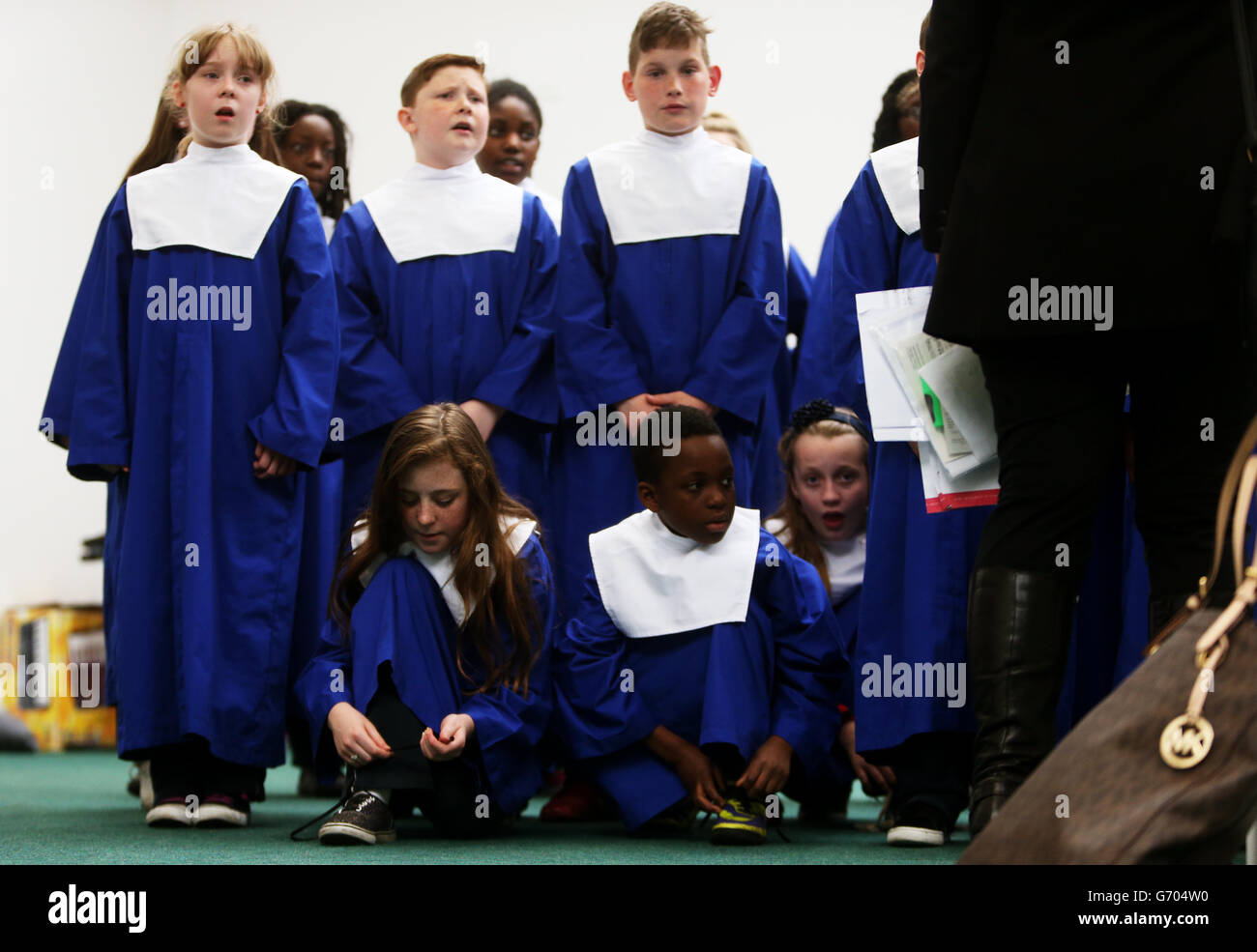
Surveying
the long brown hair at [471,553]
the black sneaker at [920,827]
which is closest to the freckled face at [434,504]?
the long brown hair at [471,553]

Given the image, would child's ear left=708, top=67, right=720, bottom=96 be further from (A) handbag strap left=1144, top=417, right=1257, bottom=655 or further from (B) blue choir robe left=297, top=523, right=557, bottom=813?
(A) handbag strap left=1144, top=417, right=1257, bottom=655

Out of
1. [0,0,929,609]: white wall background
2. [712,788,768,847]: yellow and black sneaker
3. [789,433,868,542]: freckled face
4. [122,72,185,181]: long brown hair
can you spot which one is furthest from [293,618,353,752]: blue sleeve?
[0,0,929,609]: white wall background

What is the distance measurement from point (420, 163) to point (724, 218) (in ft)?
2.77

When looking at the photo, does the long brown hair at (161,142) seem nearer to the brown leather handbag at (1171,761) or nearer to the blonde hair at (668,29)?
the blonde hair at (668,29)

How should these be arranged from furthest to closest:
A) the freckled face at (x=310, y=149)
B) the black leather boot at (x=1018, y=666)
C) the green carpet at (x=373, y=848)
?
the freckled face at (x=310, y=149)
the green carpet at (x=373, y=848)
the black leather boot at (x=1018, y=666)

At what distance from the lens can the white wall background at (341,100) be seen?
6.48m

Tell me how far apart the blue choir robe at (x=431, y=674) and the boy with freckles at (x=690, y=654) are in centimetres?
10

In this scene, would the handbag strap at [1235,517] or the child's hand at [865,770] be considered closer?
the handbag strap at [1235,517]

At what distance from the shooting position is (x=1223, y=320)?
2.10 metres

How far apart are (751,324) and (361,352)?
94 cm

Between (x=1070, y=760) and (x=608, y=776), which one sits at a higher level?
(x=1070, y=760)

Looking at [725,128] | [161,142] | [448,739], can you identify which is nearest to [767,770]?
[448,739]
